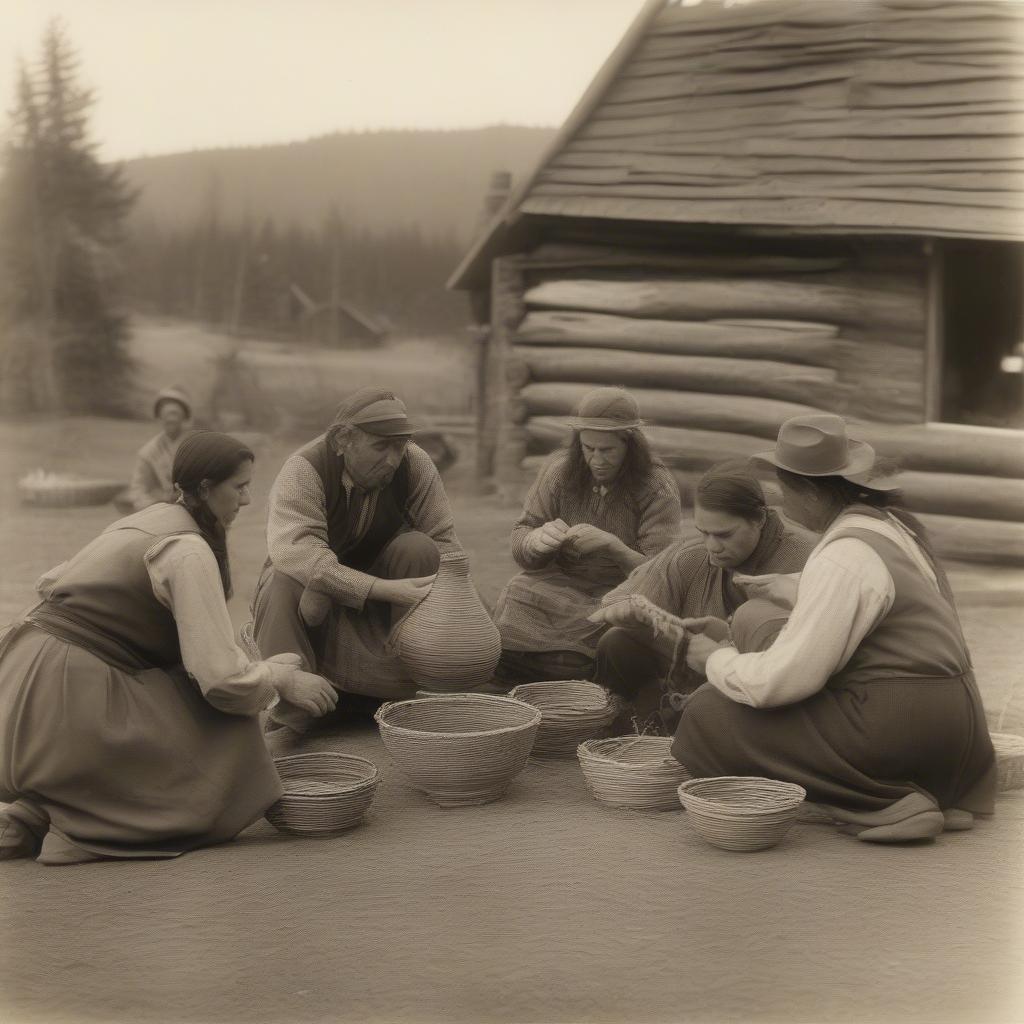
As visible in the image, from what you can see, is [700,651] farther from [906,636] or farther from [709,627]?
[906,636]

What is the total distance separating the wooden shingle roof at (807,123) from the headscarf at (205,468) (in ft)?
17.2

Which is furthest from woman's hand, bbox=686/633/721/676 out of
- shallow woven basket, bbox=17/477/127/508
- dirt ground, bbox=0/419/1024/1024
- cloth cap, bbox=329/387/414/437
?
shallow woven basket, bbox=17/477/127/508

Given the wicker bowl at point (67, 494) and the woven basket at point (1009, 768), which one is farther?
the wicker bowl at point (67, 494)

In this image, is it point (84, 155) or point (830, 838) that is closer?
point (830, 838)

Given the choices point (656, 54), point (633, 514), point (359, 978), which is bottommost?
point (359, 978)

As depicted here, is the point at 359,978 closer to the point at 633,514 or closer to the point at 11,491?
the point at 633,514

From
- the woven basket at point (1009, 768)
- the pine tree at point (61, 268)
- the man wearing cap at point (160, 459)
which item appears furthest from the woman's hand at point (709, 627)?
the pine tree at point (61, 268)

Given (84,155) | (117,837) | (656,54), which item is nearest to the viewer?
(117,837)

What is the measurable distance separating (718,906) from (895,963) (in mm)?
473

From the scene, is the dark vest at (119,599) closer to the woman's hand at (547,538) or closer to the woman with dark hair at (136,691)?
the woman with dark hair at (136,691)

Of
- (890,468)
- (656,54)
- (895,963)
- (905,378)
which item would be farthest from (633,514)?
(656,54)

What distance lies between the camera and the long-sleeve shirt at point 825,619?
3660 millimetres

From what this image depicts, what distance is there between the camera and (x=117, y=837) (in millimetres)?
3684

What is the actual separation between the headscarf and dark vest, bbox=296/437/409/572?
3.84 feet
